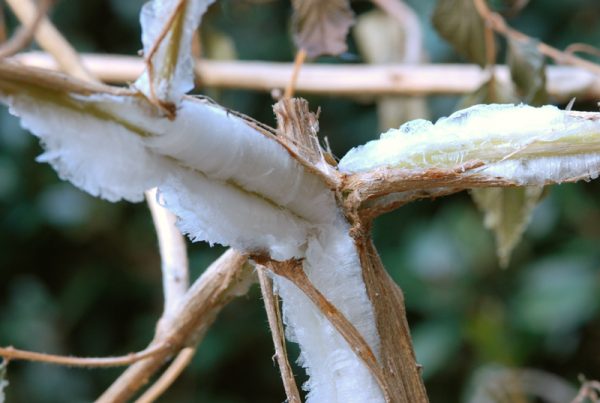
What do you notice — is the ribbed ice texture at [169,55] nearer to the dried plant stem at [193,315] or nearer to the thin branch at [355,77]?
the dried plant stem at [193,315]

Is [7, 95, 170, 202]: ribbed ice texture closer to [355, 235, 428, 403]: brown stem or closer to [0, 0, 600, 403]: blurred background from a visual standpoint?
[355, 235, 428, 403]: brown stem

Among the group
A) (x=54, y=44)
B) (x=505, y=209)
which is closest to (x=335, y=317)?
(x=505, y=209)

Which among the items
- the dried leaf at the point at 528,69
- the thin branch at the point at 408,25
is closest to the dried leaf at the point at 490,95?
the dried leaf at the point at 528,69

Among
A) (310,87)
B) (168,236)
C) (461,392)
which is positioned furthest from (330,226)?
(461,392)

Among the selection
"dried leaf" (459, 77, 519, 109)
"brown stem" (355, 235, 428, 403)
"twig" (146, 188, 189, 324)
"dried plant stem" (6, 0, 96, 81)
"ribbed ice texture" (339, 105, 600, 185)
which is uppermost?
"dried plant stem" (6, 0, 96, 81)

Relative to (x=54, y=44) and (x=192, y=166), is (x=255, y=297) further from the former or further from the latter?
(x=192, y=166)

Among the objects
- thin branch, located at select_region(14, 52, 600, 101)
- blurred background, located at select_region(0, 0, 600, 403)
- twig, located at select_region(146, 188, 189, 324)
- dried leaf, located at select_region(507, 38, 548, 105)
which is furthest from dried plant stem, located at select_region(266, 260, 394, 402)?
blurred background, located at select_region(0, 0, 600, 403)
